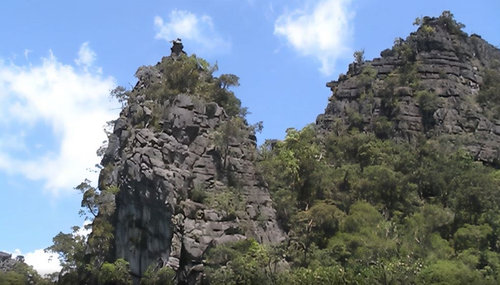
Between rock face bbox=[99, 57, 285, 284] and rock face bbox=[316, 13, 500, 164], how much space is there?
1569 cm

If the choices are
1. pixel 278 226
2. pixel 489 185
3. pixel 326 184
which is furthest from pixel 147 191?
pixel 489 185

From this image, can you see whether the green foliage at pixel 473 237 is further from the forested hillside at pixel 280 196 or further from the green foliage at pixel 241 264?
the green foliage at pixel 241 264

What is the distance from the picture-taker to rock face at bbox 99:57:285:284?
33.1 meters

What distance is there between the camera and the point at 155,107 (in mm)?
40375

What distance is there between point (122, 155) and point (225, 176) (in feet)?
24.3

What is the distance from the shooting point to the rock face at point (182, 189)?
33062 millimetres

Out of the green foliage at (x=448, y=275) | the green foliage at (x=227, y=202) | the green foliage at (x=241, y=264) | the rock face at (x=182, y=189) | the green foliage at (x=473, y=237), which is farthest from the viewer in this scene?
the green foliage at (x=473, y=237)

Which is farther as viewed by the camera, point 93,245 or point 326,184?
point 326,184

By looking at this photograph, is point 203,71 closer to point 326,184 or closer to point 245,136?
point 245,136

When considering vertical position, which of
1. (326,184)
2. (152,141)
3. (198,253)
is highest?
(152,141)

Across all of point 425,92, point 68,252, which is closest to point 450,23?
point 425,92

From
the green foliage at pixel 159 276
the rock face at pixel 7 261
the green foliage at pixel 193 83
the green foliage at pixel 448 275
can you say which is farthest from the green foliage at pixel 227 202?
the rock face at pixel 7 261

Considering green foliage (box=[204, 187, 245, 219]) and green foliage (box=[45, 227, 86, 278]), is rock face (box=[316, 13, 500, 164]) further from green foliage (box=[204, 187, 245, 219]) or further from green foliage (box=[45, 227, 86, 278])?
green foliage (box=[45, 227, 86, 278])

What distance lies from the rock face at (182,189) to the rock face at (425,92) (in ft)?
51.5
